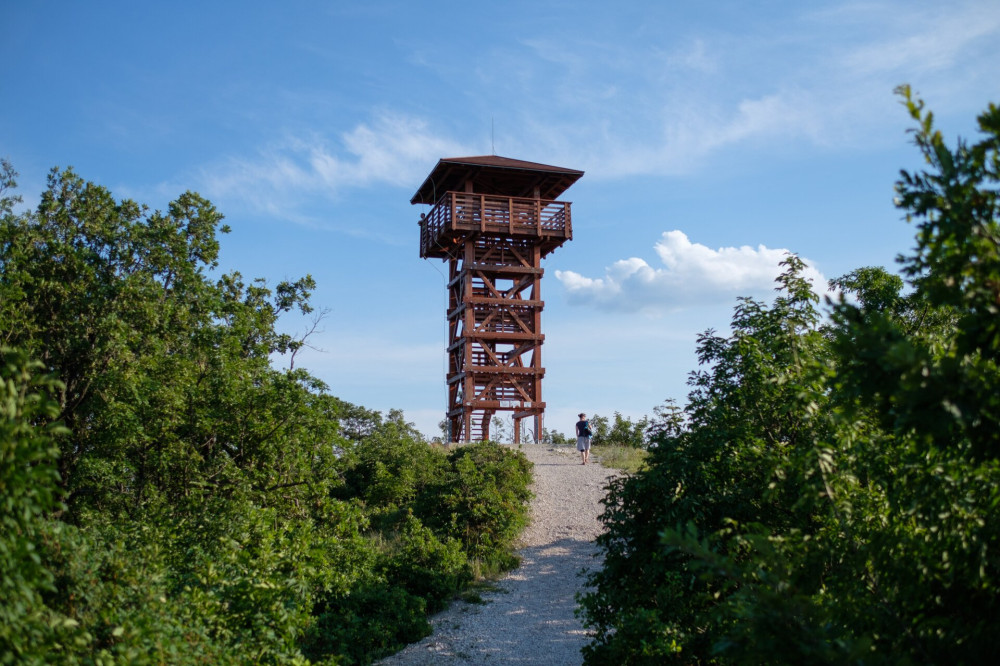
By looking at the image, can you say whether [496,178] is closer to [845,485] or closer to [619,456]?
[619,456]

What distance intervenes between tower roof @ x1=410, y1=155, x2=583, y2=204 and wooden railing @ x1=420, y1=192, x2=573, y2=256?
115 centimetres

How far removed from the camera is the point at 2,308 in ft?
30.9

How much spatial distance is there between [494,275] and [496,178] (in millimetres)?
4319

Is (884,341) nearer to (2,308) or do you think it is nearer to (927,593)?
(927,593)

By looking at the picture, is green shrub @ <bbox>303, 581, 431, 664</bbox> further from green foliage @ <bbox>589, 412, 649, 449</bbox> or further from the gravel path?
green foliage @ <bbox>589, 412, 649, 449</bbox>

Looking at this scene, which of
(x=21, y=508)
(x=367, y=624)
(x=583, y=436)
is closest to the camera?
(x=21, y=508)

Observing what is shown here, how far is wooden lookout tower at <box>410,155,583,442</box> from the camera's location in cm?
2988

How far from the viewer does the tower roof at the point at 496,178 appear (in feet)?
Result: 100

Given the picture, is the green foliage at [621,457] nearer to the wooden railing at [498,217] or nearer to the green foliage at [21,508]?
the wooden railing at [498,217]

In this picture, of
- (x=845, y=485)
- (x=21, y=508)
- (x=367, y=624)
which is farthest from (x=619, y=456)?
(x=21, y=508)

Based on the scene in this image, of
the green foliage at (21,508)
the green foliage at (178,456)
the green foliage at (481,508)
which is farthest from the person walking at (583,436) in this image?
the green foliage at (21,508)

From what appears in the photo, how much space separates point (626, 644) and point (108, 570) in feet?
17.5

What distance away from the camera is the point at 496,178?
3200 cm

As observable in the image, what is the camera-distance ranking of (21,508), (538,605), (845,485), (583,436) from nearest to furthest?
(21,508)
(845,485)
(538,605)
(583,436)
